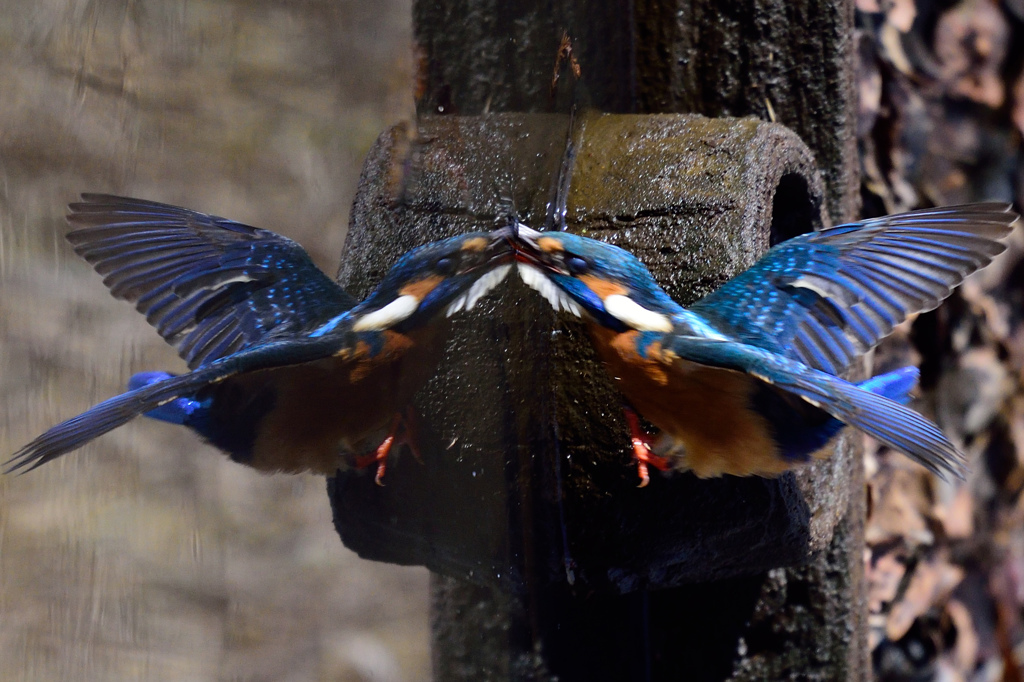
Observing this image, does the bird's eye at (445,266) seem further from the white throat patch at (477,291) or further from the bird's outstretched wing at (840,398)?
the bird's outstretched wing at (840,398)

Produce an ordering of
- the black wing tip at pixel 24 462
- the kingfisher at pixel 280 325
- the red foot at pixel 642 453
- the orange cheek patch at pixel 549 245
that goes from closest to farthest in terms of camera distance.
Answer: the black wing tip at pixel 24 462 → the kingfisher at pixel 280 325 → the orange cheek patch at pixel 549 245 → the red foot at pixel 642 453

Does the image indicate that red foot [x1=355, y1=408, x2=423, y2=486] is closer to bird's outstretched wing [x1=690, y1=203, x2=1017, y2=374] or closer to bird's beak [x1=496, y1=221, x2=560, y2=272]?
bird's beak [x1=496, y1=221, x2=560, y2=272]

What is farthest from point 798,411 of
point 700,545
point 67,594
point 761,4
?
point 761,4

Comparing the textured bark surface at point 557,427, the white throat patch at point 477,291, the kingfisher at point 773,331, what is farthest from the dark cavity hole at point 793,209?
the white throat patch at point 477,291

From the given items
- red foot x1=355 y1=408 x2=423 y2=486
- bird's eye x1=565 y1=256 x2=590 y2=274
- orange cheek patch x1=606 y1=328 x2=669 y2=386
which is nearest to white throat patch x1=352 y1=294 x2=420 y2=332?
red foot x1=355 y1=408 x2=423 y2=486

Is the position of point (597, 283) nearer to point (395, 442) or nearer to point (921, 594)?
point (395, 442)

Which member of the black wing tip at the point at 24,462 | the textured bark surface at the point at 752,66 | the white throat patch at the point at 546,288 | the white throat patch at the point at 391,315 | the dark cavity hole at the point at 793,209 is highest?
the textured bark surface at the point at 752,66

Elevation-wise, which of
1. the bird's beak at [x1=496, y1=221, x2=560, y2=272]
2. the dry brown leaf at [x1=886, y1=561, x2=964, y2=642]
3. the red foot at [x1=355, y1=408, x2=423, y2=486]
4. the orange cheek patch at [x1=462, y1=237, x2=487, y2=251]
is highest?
the bird's beak at [x1=496, y1=221, x2=560, y2=272]
